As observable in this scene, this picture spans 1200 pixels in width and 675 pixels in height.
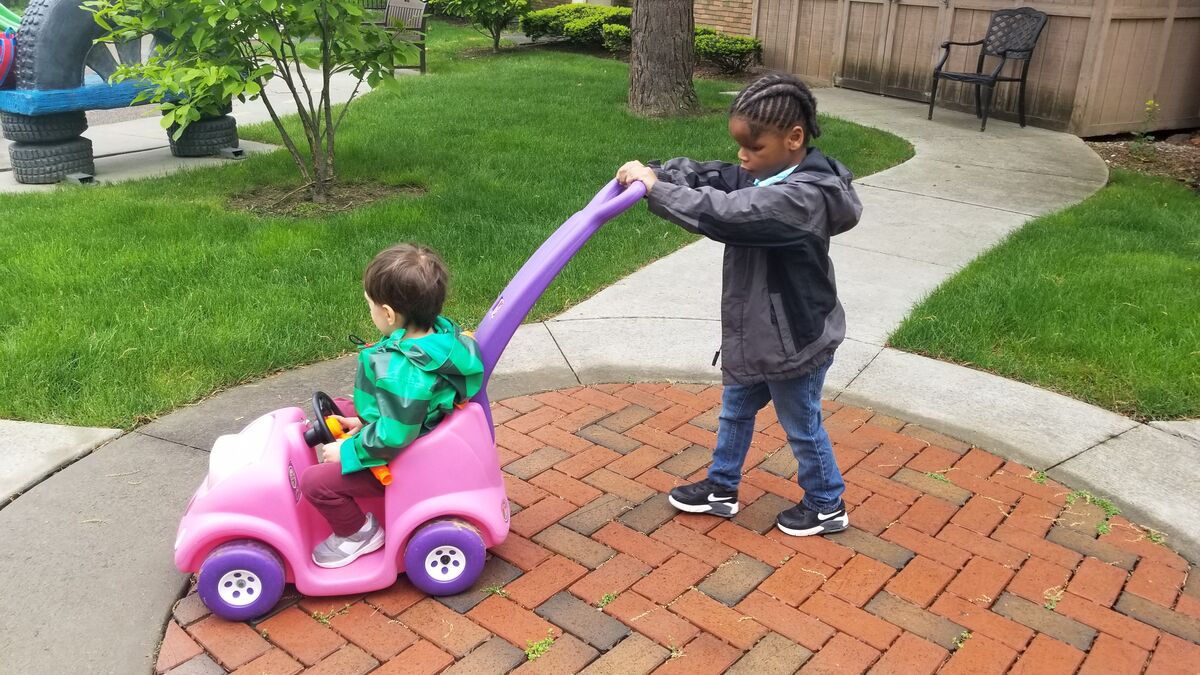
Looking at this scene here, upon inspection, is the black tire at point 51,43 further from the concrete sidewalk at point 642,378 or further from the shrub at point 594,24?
the shrub at point 594,24

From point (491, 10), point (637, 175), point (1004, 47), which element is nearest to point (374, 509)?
point (637, 175)

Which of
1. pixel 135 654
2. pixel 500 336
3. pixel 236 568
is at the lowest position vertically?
pixel 135 654

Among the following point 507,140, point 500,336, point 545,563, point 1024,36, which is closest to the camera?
point 500,336

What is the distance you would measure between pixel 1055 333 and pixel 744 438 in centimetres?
228

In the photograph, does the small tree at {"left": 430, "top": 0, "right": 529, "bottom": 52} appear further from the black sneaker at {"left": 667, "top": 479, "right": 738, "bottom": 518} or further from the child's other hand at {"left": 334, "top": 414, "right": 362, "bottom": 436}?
the child's other hand at {"left": 334, "top": 414, "right": 362, "bottom": 436}

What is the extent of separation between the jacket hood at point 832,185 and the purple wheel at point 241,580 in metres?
1.82

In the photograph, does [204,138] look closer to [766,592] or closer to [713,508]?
[713,508]

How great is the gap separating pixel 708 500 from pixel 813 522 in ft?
1.17

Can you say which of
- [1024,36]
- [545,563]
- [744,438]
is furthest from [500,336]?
[1024,36]

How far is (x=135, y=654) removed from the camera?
2.63 meters

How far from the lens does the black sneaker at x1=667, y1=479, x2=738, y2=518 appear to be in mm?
3322

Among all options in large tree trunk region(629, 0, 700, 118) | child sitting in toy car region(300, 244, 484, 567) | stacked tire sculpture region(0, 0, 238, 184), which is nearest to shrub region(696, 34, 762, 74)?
large tree trunk region(629, 0, 700, 118)

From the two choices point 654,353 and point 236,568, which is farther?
point 654,353

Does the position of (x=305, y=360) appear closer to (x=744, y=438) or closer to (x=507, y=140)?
(x=744, y=438)
